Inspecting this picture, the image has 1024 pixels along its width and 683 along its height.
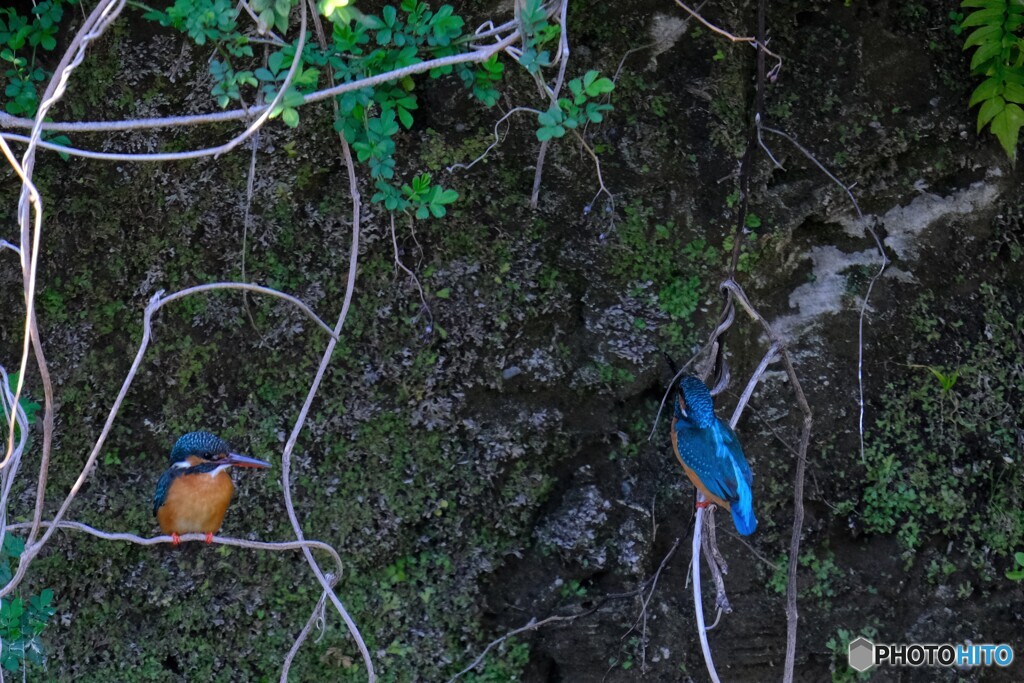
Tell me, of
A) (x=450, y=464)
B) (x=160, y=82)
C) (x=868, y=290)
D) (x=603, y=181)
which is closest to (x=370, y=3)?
(x=160, y=82)

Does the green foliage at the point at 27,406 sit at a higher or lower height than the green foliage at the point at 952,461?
higher

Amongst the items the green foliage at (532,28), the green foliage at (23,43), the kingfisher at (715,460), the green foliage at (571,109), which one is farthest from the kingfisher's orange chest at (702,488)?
the green foliage at (23,43)

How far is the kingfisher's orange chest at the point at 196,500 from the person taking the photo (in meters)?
3.08

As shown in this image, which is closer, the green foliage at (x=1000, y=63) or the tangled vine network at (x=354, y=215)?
the tangled vine network at (x=354, y=215)

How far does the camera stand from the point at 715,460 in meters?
2.88

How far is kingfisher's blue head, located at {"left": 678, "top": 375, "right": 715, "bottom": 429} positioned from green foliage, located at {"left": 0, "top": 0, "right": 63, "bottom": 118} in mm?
2348

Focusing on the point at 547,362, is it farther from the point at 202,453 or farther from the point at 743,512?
the point at 202,453

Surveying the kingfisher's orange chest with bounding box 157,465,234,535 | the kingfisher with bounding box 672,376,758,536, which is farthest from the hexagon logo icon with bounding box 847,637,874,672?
the kingfisher's orange chest with bounding box 157,465,234,535

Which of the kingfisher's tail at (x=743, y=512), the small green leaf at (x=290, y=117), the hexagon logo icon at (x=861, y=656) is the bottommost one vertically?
the hexagon logo icon at (x=861, y=656)

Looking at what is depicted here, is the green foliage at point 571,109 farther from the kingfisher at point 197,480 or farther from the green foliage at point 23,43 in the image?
the green foliage at point 23,43

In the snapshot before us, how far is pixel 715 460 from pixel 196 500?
1.63 metres

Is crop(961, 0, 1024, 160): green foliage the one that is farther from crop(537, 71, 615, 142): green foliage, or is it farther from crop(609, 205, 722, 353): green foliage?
crop(537, 71, 615, 142): green foliage

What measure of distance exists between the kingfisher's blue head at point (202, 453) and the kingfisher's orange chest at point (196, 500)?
0.12 feet

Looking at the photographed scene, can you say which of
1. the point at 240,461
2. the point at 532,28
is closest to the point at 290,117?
the point at 532,28
